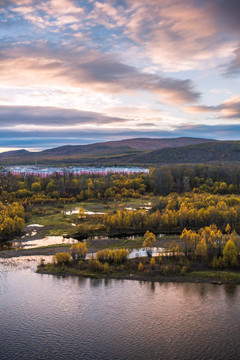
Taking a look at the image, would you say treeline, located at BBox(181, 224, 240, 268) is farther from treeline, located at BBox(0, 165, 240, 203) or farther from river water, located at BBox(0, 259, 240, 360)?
treeline, located at BBox(0, 165, 240, 203)

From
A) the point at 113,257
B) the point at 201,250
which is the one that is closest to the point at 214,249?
the point at 201,250

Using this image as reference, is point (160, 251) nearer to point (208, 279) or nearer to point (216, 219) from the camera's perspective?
point (208, 279)

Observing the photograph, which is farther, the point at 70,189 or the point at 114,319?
the point at 70,189

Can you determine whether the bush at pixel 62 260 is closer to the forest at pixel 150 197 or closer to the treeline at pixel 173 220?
the forest at pixel 150 197

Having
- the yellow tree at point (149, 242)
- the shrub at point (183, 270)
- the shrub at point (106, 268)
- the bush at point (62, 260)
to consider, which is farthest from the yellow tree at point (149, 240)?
the bush at point (62, 260)

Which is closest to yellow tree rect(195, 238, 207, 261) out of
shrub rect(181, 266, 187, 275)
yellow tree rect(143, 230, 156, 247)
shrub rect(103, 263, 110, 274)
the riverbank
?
the riverbank

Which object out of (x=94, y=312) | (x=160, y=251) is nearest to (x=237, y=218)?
(x=160, y=251)

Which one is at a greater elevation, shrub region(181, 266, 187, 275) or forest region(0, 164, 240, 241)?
forest region(0, 164, 240, 241)

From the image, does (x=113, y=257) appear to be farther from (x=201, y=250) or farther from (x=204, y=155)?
(x=204, y=155)
